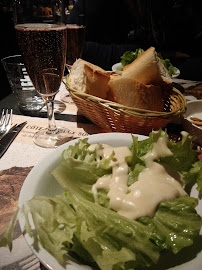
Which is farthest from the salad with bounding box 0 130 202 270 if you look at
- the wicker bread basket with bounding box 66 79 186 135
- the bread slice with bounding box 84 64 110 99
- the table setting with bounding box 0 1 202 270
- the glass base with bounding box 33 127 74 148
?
the bread slice with bounding box 84 64 110 99

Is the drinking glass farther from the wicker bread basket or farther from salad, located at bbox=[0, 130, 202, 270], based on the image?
salad, located at bbox=[0, 130, 202, 270]

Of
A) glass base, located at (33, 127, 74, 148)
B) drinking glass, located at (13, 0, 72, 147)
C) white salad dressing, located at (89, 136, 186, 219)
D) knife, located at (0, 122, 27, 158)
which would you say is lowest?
glass base, located at (33, 127, 74, 148)

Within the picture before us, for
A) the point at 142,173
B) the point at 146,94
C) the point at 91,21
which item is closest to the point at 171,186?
the point at 142,173

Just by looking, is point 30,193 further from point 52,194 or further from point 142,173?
point 142,173

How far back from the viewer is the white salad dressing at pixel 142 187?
526 mm

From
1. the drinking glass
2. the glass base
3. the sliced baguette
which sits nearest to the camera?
the drinking glass

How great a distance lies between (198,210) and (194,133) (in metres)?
A: 0.37

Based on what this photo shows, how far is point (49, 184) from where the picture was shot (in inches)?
24.8

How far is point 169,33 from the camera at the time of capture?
11.3ft

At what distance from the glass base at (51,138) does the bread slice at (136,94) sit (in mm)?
268

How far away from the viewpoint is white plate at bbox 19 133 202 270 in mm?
435

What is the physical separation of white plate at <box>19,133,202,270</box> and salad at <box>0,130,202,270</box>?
0.01m

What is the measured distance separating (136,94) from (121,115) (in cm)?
15

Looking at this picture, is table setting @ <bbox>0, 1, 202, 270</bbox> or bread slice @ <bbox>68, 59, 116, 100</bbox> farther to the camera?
bread slice @ <bbox>68, 59, 116, 100</bbox>
